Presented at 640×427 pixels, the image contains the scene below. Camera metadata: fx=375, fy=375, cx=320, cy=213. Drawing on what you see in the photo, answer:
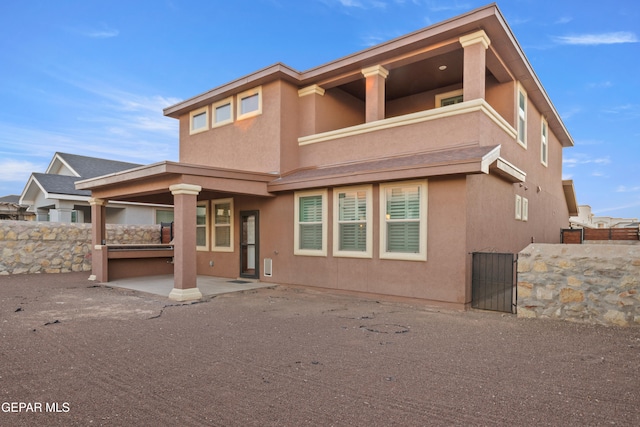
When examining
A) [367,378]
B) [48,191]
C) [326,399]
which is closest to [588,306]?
[367,378]

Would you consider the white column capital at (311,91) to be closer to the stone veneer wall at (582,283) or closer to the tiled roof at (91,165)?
the stone veneer wall at (582,283)

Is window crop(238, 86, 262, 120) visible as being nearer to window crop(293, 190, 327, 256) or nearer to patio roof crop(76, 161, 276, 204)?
patio roof crop(76, 161, 276, 204)

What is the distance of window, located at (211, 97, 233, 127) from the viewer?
42.1 ft

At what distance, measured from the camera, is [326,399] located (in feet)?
11.3

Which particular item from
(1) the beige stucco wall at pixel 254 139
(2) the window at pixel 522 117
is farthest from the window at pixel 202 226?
(2) the window at pixel 522 117

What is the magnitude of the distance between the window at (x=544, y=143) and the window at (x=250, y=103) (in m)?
10.3

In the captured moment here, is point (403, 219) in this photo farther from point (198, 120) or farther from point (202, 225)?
point (198, 120)

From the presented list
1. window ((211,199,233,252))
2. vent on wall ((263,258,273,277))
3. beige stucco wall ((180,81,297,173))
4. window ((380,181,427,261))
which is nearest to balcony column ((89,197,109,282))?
window ((211,199,233,252))

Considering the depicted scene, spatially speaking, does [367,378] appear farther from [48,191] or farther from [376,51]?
[48,191]

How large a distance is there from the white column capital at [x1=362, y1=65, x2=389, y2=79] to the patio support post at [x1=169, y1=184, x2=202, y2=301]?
5.51 meters

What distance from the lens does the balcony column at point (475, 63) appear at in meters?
8.47

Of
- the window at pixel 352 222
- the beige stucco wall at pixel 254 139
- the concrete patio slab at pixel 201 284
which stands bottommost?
the concrete patio slab at pixel 201 284

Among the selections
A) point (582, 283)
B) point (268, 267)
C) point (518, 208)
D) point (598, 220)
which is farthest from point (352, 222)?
point (598, 220)

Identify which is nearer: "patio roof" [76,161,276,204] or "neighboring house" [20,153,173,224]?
"patio roof" [76,161,276,204]
